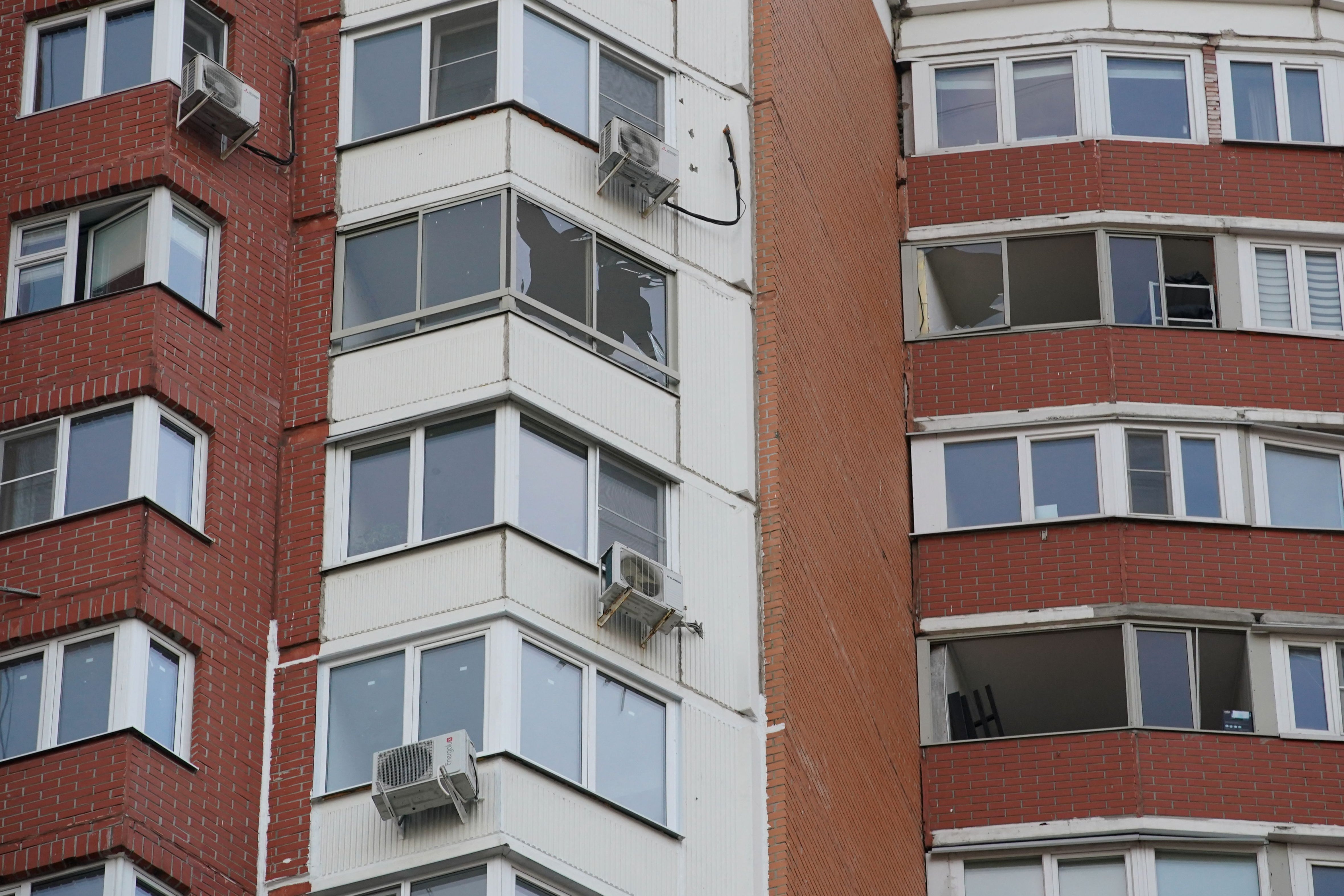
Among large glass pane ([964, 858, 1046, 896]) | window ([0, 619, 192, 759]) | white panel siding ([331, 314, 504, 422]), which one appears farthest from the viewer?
large glass pane ([964, 858, 1046, 896])

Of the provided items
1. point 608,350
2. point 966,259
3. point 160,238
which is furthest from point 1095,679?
point 160,238

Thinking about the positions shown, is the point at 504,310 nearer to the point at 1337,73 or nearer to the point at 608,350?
the point at 608,350

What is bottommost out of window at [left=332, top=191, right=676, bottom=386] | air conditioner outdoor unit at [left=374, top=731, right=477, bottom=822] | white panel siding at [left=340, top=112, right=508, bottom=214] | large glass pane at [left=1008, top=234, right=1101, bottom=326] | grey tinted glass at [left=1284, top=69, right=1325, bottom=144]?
air conditioner outdoor unit at [left=374, top=731, right=477, bottom=822]

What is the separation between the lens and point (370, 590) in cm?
2505

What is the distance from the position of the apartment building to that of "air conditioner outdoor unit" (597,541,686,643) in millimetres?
7350

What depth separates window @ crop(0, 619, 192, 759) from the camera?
928 inches

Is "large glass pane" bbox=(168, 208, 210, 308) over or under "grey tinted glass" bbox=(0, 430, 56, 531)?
over

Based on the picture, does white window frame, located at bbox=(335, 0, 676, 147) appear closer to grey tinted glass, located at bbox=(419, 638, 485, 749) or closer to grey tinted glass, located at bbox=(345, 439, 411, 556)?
grey tinted glass, located at bbox=(345, 439, 411, 556)

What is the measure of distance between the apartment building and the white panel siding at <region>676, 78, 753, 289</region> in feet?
19.8

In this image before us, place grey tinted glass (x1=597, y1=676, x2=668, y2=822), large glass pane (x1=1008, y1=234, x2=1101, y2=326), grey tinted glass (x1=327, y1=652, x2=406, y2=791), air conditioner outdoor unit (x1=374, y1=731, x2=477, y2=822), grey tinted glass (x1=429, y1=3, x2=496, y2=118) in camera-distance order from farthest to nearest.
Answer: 1. large glass pane (x1=1008, y1=234, x2=1101, y2=326)
2. grey tinted glass (x1=429, y1=3, x2=496, y2=118)
3. grey tinted glass (x1=597, y1=676, x2=668, y2=822)
4. grey tinted glass (x1=327, y1=652, x2=406, y2=791)
5. air conditioner outdoor unit (x1=374, y1=731, x2=477, y2=822)

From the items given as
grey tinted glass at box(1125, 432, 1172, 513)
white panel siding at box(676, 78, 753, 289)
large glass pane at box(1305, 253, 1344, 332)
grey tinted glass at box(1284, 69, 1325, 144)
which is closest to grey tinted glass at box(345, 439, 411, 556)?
white panel siding at box(676, 78, 753, 289)

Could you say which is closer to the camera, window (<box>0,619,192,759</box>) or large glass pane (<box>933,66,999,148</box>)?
window (<box>0,619,192,759</box>)

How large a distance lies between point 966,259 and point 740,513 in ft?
31.2

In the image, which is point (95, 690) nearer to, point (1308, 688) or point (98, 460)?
point (98, 460)
